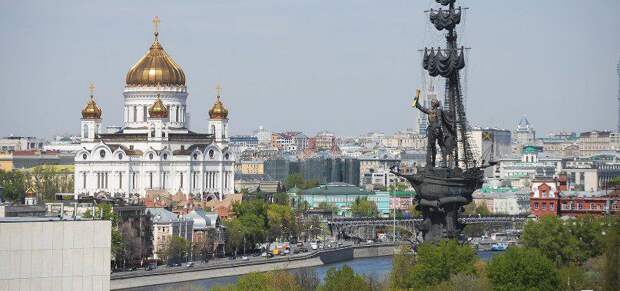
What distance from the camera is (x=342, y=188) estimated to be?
131375 millimetres

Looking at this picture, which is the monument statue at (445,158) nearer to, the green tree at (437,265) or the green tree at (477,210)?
the green tree at (437,265)

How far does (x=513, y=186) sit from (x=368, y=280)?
90.8 meters

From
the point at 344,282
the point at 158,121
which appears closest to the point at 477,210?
the point at 158,121

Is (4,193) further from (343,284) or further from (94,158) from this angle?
(343,284)

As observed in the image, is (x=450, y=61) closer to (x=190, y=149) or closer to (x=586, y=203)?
(x=586, y=203)

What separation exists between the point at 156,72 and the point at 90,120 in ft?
13.7

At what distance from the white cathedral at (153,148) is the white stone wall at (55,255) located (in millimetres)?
65569

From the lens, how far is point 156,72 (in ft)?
331

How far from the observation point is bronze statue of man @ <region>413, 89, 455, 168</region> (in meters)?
49.4

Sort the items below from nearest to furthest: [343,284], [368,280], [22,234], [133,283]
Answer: [22,234], [343,284], [368,280], [133,283]

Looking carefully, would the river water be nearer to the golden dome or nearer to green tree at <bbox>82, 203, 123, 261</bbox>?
green tree at <bbox>82, 203, 123, 261</bbox>

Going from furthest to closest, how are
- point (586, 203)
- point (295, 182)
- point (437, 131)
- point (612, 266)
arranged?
point (295, 182), point (586, 203), point (437, 131), point (612, 266)

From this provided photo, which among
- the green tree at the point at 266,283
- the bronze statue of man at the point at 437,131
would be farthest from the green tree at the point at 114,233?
the bronze statue of man at the point at 437,131

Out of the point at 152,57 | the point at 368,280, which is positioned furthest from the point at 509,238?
the point at 368,280
